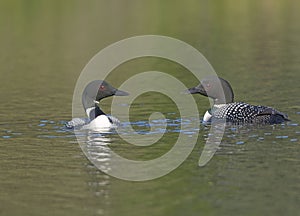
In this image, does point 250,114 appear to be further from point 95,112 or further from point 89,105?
point 89,105

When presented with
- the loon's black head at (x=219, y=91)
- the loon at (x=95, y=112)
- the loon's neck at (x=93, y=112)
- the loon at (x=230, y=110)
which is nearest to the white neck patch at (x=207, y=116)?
the loon at (x=230, y=110)

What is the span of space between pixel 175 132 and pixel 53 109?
3.18 m

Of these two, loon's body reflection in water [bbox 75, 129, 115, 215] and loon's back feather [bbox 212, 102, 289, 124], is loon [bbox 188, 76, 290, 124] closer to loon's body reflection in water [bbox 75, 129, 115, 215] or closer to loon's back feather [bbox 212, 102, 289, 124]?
loon's back feather [bbox 212, 102, 289, 124]

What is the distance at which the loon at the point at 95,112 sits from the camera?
43.7ft

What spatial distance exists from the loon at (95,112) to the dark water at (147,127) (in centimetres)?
31

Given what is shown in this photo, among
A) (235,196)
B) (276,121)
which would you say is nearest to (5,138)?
(276,121)

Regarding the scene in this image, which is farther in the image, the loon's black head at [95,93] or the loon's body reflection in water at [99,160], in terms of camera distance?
the loon's black head at [95,93]

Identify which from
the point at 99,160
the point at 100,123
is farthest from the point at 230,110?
the point at 99,160

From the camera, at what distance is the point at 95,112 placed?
13.8 metres

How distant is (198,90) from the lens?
14.5 metres

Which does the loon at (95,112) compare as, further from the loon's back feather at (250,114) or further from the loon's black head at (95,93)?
the loon's back feather at (250,114)

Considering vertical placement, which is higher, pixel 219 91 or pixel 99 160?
pixel 219 91

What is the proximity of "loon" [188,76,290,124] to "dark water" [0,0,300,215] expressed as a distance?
230mm

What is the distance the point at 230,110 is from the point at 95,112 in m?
2.04
